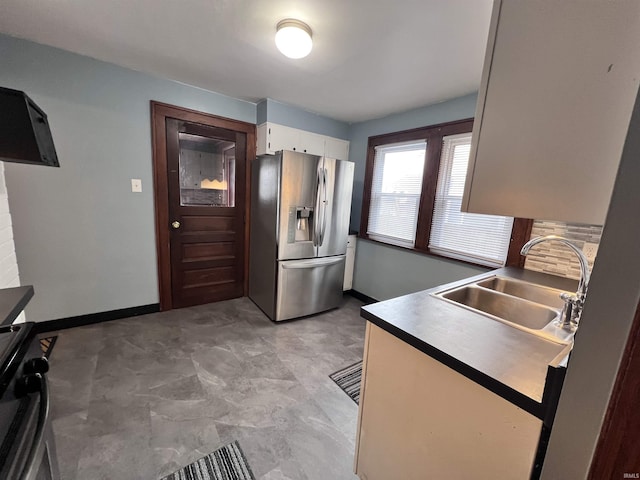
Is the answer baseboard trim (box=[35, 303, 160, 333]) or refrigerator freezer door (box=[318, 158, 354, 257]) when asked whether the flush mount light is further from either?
baseboard trim (box=[35, 303, 160, 333])

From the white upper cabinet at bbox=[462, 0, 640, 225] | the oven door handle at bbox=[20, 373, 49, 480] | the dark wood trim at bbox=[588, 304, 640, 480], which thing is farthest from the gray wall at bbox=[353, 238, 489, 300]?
the oven door handle at bbox=[20, 373, 49, 480]

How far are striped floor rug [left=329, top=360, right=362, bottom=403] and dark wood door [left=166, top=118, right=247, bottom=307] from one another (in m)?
1.82

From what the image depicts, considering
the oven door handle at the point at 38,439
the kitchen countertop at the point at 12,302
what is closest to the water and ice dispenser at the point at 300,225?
the kitchen countertop at the point at 12,302

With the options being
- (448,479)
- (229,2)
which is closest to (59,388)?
(448,479)

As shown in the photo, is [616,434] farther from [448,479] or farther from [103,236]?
[103,236]

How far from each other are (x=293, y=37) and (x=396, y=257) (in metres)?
2.33

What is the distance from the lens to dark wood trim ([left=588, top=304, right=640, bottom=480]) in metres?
0.40

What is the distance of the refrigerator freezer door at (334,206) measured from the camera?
2.78 m

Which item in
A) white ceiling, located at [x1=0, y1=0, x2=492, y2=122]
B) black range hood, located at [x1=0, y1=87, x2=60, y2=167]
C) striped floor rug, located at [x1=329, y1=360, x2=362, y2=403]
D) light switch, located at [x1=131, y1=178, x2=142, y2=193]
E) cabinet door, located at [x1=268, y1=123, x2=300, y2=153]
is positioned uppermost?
white ceiling, located at [x1=0, y1=0, x2=492, y2=122]

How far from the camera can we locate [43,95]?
2.05 metres

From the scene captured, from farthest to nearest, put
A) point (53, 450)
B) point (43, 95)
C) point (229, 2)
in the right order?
point (43, 95), point (229, 2), point (53, 450)

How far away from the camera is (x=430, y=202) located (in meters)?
2.74

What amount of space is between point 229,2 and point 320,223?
184 cm

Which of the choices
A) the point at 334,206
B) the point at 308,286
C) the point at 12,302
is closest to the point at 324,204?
the point at 334,206
